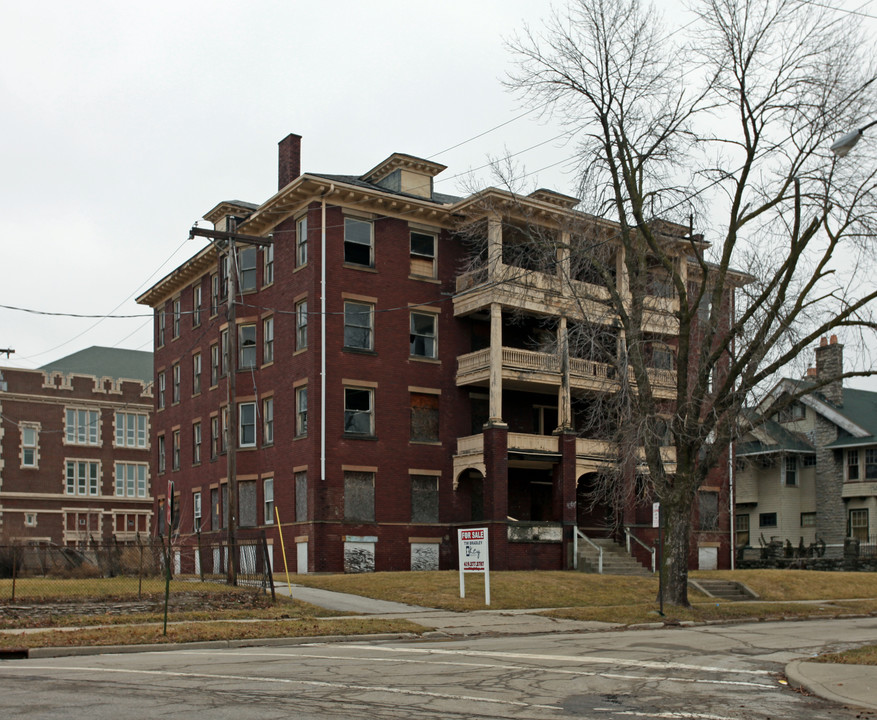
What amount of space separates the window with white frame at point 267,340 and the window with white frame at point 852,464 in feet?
109

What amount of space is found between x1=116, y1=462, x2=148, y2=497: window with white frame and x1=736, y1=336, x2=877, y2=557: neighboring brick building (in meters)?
41.7

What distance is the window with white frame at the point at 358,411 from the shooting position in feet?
120

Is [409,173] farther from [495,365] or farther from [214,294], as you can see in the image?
[214,294]

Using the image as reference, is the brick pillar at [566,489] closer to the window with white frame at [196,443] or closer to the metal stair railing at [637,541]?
the metal stair railing at [637,541]

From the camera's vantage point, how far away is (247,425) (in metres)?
40.4

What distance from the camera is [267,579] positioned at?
24906mm

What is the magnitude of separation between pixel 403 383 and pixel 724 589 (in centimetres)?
1358

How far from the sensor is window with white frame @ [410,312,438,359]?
38.5m

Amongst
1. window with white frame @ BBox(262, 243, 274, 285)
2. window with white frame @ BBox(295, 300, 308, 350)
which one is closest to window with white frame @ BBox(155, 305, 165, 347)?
window with white frame @ BBox(262, 243, 274, 285)

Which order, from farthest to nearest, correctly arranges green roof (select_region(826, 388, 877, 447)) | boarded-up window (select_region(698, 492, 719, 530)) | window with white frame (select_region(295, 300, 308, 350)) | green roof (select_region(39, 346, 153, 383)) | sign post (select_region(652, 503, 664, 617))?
green roof (select_region(39, 346, 153, 383)) → green roof (select_region(826, 388, 877, 447)) → boarded-up window (select_region(698, 492, 719, 530)) → window with white frame (select_region(295, 300, 308, 350)) → sign post (select_region(652, 503, 664, 617))

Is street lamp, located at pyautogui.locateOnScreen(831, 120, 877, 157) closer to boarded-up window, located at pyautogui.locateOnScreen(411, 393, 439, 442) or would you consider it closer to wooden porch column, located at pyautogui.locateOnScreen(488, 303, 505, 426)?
wooden porch column, located at pyautogui.locateOnScreen(488, 303, 505, 426)

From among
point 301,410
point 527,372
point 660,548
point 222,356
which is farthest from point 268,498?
point 660,548

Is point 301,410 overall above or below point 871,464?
above

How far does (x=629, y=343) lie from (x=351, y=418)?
14.0m
